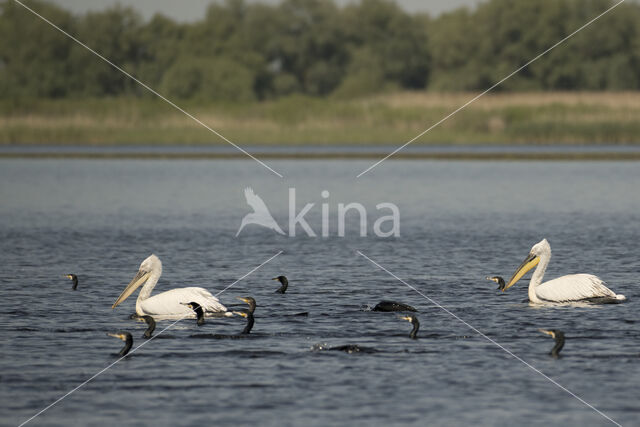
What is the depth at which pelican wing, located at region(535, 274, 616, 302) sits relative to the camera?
13.4 m

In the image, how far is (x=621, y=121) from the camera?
4347 centimetres

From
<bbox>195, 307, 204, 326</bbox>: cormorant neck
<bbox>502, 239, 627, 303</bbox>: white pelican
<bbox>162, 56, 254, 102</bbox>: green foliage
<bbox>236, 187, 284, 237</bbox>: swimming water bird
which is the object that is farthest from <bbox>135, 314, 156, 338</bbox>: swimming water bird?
<bbox>162, 56, 254, 102</bbox>: green foliage

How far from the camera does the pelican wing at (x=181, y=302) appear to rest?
12.7 metres

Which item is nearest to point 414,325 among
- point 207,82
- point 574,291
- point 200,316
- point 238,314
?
point 238,314

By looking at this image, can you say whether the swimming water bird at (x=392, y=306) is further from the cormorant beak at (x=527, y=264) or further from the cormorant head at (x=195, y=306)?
the cormorant beak at (x=527, y=264)

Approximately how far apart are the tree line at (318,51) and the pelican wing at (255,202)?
97.6ft

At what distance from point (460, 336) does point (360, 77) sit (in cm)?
5825

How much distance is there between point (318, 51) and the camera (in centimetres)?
7619

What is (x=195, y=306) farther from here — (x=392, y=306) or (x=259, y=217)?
(x=259, y=217)

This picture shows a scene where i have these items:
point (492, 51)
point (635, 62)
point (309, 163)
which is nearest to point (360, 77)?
point (492, 51)

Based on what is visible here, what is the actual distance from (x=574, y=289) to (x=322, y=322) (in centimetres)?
316

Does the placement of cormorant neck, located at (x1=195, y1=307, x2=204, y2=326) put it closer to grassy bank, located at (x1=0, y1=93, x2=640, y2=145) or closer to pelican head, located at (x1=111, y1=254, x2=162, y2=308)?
Answer: pelican head, located at (x1=111, y1=254, x2=162, y2=308)

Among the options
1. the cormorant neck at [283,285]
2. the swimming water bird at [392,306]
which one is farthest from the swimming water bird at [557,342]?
the cormorant neck at [283,285]

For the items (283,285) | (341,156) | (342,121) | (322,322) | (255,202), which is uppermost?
(342,121)
